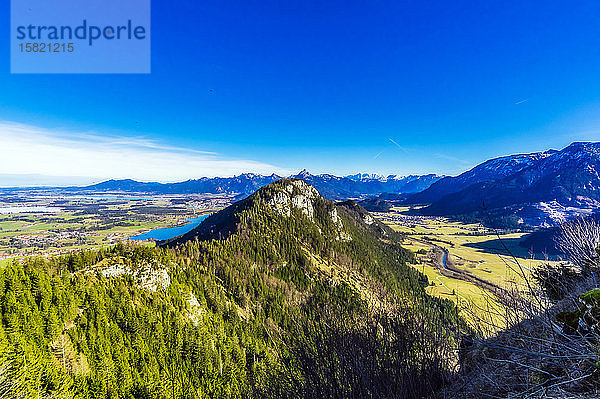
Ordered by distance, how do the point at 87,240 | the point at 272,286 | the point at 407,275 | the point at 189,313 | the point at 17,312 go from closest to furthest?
the point at 17,312 → the point at 189,313 → the point at 272,286 → the point at 407,275 → the point at 87,240

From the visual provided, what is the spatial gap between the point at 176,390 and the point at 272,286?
49043 mm

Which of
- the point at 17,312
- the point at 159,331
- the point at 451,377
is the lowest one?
the point at 159,331

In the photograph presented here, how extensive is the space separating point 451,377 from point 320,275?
9722 cm

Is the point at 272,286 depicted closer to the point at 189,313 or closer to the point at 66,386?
the point at 189,313

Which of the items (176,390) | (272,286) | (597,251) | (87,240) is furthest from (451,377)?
(87,240)

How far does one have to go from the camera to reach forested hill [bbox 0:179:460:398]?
7.78 meters

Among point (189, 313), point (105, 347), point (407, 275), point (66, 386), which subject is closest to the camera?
point (66, 386)

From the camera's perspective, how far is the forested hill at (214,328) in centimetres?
778

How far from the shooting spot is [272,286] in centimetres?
8350

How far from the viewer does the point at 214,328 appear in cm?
5322

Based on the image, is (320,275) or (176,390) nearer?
(176,390)

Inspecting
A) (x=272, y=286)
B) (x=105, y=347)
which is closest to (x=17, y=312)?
(x=105, y=347)

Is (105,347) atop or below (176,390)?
atop

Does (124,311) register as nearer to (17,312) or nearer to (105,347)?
(105,347)
